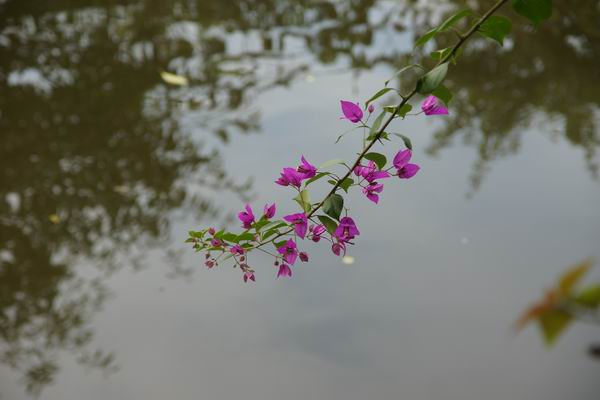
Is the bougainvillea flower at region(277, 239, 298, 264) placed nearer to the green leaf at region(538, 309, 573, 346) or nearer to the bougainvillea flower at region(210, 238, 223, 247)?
the bougainvillea flower at region(210, 238, 223, 247)

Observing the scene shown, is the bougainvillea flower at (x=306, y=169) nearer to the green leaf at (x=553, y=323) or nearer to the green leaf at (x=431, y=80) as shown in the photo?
the green leaf at (x=431, y=80)

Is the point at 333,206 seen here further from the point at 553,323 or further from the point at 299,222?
the point at 553,323

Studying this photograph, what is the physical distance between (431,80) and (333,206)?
138 mm

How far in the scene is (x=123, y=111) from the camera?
239 cm

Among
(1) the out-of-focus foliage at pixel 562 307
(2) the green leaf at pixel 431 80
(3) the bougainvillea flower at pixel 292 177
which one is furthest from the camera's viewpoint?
(3) the bougainvillea flower at pixel 292 177

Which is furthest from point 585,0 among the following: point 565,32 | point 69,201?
point 69,201

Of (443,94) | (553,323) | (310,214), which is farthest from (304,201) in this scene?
(553,323)

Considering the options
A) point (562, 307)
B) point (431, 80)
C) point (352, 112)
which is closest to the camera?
point (562, 307)

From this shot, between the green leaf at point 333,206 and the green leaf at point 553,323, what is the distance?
1.30 feet

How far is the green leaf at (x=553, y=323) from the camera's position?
0.61 ft

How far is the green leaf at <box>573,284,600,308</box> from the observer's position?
0.19 m

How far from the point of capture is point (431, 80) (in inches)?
21.4

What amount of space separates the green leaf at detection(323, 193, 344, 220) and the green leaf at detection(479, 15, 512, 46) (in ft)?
0.66

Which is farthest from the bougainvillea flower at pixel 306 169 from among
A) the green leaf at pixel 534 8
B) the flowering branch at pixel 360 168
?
the green leaf at pixel 534 8
